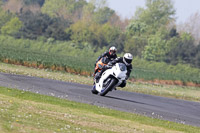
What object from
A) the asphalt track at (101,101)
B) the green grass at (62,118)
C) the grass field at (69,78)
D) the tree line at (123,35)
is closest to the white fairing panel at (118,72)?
the asphalt track at (101,101)

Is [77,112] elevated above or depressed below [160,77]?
above

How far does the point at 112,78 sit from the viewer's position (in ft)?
59.5

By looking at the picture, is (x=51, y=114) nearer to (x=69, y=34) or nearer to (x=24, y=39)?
(x=24, y=39)

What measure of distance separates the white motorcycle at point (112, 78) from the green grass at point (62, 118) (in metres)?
2.63

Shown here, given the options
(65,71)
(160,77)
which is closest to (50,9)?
(160,77)

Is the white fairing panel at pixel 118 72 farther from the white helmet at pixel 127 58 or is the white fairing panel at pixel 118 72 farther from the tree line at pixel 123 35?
the tree line at pixel 123 35

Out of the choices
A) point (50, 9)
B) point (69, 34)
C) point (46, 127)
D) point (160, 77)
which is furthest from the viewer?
point (50, 9)

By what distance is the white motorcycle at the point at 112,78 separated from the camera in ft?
58.1

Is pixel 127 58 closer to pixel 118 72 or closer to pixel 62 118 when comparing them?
pixel 118 72

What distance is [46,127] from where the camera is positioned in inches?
407

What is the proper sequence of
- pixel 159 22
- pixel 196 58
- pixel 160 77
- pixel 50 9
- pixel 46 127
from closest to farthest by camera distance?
pixel 46 127, pixel 160 77, pixel 196 58, pixel 159 22, pixel 50 9

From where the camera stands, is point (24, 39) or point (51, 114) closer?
point (51, 114)

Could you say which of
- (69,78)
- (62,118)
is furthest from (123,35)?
(62,118)

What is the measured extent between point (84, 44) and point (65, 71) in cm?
5268
